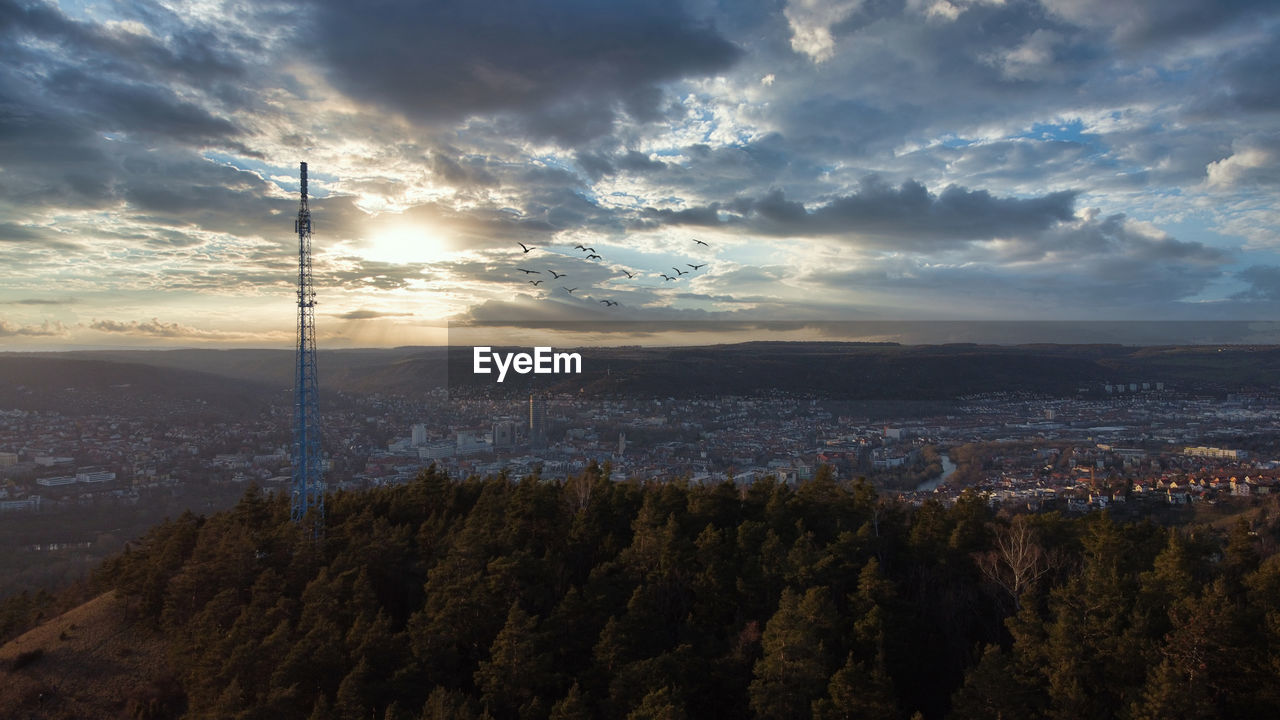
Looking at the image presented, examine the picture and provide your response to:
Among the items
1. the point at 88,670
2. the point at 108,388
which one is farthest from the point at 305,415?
the point at 108,388

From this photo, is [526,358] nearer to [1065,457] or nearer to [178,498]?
[178,498]

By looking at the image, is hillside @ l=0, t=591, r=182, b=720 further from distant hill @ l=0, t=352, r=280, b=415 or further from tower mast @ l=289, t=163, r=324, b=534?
distant hill @ l=0, t=352, r=280, b=415

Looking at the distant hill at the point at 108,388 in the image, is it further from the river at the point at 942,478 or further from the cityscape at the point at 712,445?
the river at the point at 942,478

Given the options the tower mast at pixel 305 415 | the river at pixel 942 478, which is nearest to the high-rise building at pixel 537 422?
the river at pixel 942 478

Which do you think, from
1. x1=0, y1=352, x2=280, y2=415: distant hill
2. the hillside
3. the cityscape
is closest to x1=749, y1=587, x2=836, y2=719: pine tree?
the hillside

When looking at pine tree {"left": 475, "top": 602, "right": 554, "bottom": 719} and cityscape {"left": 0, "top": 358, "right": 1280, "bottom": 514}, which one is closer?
pine tree {"left": 475, "top": 602, "right": 554, "bottom": 719}
